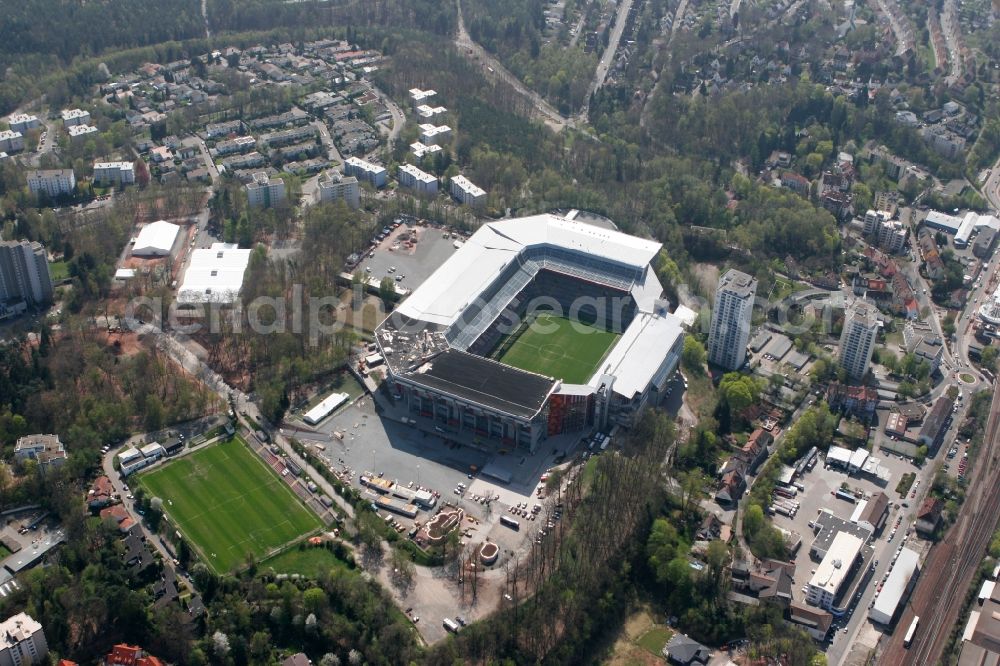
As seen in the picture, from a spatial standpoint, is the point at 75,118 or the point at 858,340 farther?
the point at 75,118

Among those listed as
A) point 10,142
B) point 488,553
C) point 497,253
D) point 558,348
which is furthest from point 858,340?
point 10,142

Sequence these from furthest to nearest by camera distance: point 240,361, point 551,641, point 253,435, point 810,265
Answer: point 810,265 → point 240,361 → point 253,435 → point 551,641

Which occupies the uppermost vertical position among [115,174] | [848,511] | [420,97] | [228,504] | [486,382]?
[420,97]

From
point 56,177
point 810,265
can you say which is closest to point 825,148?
point 810,265

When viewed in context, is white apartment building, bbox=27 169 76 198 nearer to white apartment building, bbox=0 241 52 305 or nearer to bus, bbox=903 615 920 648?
white apartment building, bbox=0 241 52 305

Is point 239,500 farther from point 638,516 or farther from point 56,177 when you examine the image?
point 56,177

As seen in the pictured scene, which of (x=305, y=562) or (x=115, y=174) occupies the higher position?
(x=115, y=174)

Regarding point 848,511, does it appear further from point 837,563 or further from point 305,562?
point 305,562
